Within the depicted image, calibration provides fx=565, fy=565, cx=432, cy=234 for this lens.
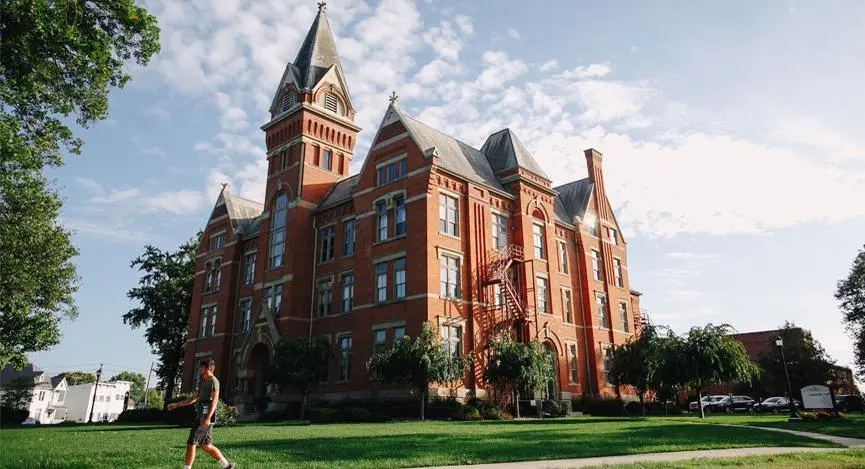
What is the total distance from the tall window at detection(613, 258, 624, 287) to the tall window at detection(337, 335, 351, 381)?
22.6m

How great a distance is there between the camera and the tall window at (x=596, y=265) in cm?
4275

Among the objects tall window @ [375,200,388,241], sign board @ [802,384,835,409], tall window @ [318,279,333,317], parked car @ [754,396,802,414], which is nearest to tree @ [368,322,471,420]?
tall window @ [375,200,388,241]

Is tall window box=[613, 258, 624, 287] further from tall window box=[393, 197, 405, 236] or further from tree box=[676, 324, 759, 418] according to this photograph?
tall window box=[393, 197, 405, 236]

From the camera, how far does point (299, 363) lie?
3125 centimetres

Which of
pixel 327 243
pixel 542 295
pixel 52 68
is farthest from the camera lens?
pixel 327 243

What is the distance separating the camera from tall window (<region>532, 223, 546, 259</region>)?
123 feet

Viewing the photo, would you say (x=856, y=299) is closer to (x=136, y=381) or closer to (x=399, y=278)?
(x=399, y=278)

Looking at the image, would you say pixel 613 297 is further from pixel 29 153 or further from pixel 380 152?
pixel 29 153

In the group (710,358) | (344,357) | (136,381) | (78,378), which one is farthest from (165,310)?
(136,381)

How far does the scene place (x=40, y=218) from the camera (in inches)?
1153

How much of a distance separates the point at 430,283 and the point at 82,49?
18403 millimetres

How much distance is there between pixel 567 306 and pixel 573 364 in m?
3.97

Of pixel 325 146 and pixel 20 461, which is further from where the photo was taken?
pixel 325 146

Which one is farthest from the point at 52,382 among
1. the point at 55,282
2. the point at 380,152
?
the point at 380,152
